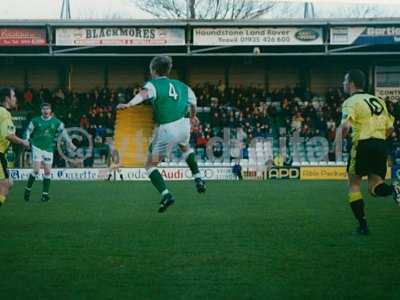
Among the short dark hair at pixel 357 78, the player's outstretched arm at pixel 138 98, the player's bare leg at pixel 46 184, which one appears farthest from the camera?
the player's bare leg at pixel 46 184

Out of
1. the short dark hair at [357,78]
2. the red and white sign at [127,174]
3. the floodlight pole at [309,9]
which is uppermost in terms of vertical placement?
the floodlight pole at [309,9]

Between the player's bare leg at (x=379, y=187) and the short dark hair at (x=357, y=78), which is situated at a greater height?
the short dark hair at (x=357, y=78)

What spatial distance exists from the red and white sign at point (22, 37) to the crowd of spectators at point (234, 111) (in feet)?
10.2

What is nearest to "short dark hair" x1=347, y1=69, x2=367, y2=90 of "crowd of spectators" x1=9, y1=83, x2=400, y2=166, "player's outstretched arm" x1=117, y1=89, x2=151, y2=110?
"player's outstretched arm" x1=117, y1=89, x2=151, y2=110

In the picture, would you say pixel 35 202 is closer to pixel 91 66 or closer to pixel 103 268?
pixel 103 268

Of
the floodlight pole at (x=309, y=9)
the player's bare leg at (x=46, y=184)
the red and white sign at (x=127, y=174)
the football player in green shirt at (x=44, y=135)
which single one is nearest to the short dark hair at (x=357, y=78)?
the player's bare leg at (x=46, y=184)

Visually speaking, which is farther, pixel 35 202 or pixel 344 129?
pixel 35 202

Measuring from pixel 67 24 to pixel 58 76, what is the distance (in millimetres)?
5418

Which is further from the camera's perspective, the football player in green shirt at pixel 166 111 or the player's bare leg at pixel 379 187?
the football player in green shirt at pixel 166 111

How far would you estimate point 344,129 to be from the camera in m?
9.70

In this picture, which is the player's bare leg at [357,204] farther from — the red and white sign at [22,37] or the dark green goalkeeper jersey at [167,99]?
the red and white sign at [22,37]

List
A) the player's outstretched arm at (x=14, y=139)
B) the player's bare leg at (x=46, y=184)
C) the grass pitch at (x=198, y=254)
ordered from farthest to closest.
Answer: the player's bare leg at (x=46, y=184)
the player's outstretched arm at (x=14, y=139)
the grass pitch at (x=198, y=254)

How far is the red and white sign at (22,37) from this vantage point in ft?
104

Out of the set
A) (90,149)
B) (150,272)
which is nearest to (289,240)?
(150,272)
